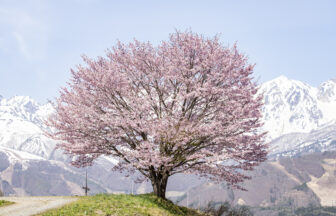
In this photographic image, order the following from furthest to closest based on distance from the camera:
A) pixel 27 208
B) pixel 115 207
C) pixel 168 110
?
pixel 168 110
pixel 115 207
pixel 27 208

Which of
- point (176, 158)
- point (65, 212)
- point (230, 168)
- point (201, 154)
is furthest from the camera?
point (230, 168)

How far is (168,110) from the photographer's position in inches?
1096

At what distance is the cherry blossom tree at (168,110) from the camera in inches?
997

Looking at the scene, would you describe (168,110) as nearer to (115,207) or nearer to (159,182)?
(159,182)

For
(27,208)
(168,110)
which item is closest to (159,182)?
(168,110)

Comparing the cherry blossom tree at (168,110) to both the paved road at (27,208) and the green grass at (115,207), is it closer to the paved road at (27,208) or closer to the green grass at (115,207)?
the green grass at (115,207)

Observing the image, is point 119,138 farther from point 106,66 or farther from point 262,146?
point 262,146

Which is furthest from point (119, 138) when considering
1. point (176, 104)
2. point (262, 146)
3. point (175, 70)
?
point (262, 146)

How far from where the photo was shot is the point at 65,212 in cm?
2059

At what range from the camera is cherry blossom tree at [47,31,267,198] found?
2533 cm

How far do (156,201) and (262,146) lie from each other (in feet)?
32.2

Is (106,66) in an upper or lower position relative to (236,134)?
upper

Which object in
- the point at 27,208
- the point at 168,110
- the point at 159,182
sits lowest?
the point at 27,208

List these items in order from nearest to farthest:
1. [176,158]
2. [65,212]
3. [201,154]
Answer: [65,212] → [201,154] → [176,158]
